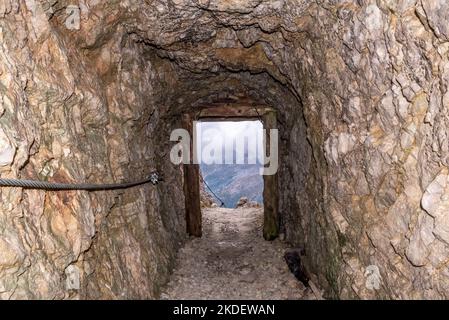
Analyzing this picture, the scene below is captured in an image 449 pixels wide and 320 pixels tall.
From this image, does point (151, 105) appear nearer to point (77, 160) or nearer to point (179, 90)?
point (179, 90)

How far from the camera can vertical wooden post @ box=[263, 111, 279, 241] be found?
29.3ft

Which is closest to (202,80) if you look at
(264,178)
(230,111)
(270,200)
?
(230,111)

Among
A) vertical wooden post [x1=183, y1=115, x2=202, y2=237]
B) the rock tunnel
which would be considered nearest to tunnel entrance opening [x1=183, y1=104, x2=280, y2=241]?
vertical wooden post [x1=183, y1=115, x2=202, y2=237]

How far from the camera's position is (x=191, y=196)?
9.57m

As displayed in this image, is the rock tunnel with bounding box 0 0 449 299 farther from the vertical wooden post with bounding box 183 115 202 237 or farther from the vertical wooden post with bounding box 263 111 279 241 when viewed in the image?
the vertical wooden post with bounding box 183 115 202 237

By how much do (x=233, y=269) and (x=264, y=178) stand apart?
9.37 feet

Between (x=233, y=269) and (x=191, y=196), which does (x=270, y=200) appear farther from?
(x=233, y=269)

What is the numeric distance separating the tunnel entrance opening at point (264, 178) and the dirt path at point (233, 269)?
0.43 metres

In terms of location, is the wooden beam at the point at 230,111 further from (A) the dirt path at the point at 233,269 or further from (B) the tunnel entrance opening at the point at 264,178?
(A) the dirt path at the point at 233,269

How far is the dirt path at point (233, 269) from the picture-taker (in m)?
6.19

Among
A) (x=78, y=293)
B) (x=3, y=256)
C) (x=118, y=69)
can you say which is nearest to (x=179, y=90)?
(x=118, y=69)

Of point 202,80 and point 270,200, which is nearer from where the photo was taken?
point 202,80
